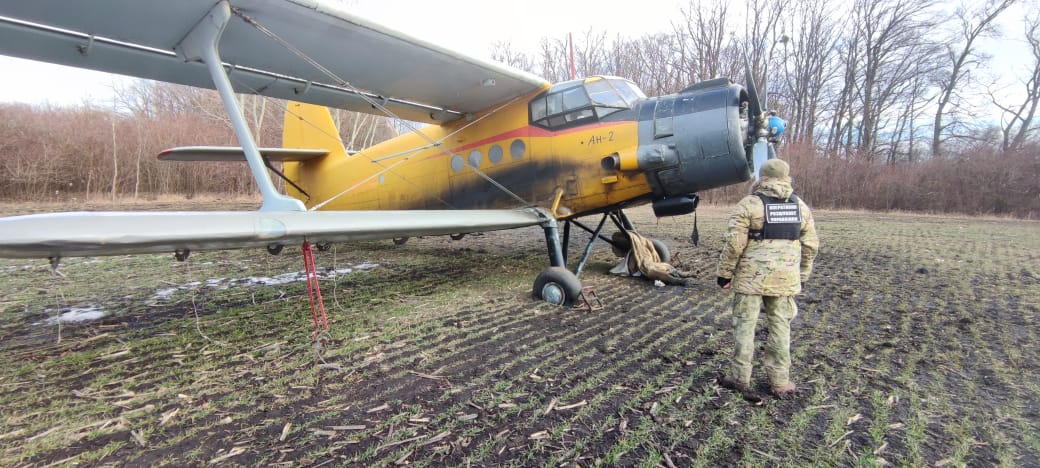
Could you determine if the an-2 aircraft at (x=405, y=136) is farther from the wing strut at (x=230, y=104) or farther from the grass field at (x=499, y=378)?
the grass field at (x=499, y=378)

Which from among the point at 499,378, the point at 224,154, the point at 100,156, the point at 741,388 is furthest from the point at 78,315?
the point at 100,156

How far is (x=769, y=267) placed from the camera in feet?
7.91

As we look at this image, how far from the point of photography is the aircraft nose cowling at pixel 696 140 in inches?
166

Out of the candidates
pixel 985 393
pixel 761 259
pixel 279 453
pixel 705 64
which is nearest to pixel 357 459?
pixel 279 453

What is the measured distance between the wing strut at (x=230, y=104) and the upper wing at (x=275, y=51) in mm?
110

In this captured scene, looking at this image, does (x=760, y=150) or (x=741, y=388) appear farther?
(x=760, y=150)

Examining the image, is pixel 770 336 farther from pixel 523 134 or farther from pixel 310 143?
pixel 310 143

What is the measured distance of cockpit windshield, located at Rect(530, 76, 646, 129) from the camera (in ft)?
15.4

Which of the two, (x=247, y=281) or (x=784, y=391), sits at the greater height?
(x=247, y=281)

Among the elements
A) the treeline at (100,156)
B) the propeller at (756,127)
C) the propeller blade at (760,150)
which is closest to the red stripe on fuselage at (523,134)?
the propeller at (756,127)

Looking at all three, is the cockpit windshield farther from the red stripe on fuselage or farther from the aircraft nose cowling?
the aircraft nose cowling

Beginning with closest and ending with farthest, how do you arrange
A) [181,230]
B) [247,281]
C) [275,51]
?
[181,230], [275,51], [247,281]

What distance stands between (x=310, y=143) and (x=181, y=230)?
5.94m

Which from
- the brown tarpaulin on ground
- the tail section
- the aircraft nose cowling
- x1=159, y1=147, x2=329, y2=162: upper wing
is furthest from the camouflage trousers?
the tail section
